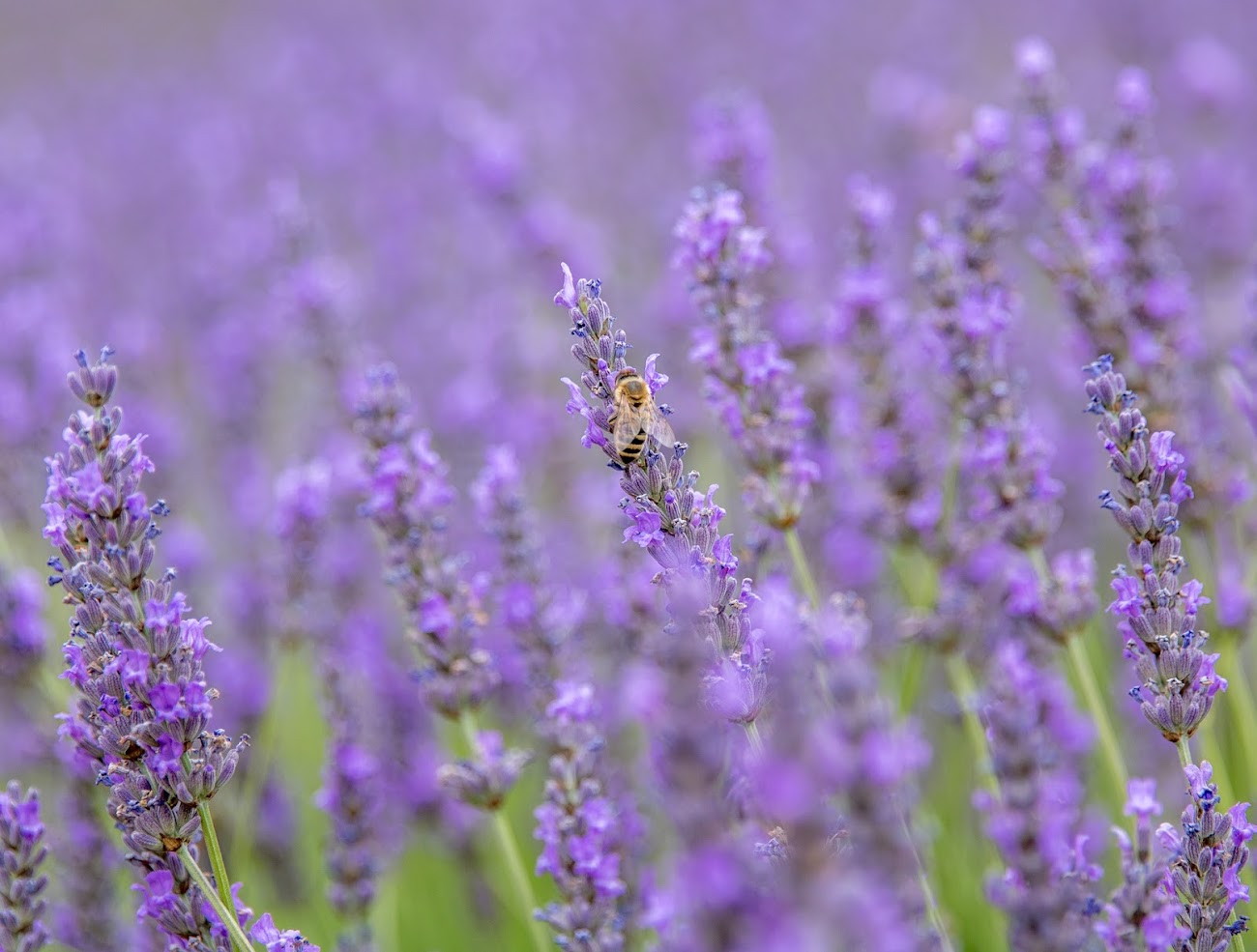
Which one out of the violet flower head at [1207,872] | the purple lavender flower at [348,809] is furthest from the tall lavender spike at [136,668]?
the violet flower head at [1207,872]

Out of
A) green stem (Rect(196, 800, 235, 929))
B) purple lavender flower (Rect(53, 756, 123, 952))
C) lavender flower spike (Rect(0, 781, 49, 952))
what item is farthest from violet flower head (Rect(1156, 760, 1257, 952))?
purple lavender flower (Rect(53, 756, 123, 952))

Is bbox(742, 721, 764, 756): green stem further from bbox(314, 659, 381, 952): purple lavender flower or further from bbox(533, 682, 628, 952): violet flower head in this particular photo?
bbox(314, 659, 381, 952): purple lavender flower

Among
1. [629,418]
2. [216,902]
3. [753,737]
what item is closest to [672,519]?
[629,418]

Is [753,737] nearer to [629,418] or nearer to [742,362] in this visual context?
[629,418]

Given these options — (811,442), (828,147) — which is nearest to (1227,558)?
(811,442)

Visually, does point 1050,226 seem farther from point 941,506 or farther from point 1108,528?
point 1108,528

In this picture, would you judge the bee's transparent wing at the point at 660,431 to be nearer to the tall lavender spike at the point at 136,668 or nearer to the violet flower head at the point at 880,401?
the tall lavender spike at the point at 136,668

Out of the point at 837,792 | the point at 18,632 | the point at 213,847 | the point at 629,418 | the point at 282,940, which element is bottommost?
the point at 837,792

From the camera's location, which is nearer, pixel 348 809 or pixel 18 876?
pixel 18 876
